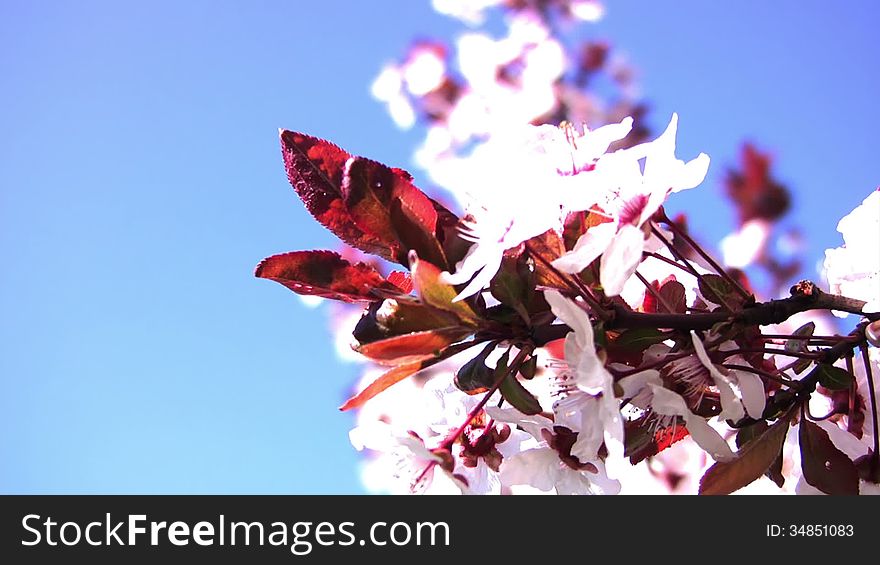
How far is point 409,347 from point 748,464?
27 centimetres

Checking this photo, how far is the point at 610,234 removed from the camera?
553 mm

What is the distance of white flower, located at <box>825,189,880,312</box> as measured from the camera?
0.64 meters

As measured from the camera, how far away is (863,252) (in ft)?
2.16

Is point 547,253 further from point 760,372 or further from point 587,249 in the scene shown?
point 760,372

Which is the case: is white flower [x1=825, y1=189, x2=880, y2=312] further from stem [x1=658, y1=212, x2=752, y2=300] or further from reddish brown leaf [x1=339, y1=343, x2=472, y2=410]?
reddish brown leaf [x1=339, y1=343, x2=472, y2=410]

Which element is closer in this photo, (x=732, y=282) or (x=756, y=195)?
(x=732, y=282)

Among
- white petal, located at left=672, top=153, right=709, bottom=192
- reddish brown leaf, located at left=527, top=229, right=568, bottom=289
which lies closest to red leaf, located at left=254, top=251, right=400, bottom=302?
reddish brown leaf, located at left=527, top=229, right=568, bottom=289

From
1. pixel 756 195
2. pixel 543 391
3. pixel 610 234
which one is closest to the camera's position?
pixel 610 234

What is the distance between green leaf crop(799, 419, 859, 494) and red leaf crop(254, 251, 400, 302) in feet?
1.14

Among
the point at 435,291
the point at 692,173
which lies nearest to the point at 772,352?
the point at 692,173
